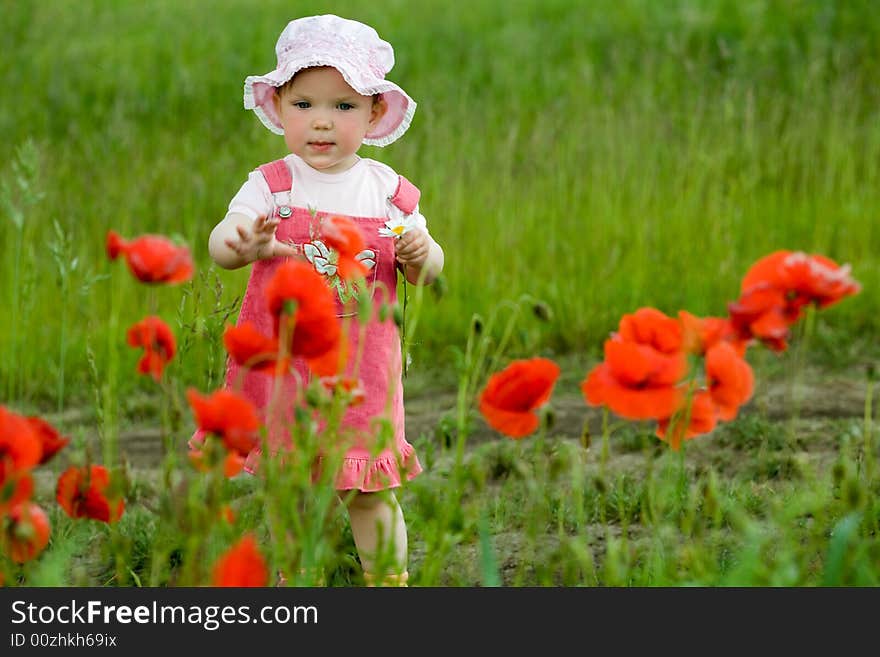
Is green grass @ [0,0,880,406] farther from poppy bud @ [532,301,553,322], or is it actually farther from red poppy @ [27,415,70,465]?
poppy bud @ [532,301,553,322]

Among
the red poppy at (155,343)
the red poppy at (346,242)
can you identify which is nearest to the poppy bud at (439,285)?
the red poppy at (346,242)

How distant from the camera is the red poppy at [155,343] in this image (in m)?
1.82

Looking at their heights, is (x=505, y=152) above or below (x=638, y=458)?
above

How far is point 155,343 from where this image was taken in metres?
1.83

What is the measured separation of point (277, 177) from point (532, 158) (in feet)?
11.5

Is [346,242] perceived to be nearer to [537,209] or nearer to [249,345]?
[249,345]

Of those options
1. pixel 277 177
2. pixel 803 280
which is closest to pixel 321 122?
pixel 277 177

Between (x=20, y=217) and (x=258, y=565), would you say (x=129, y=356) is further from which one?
(x=258, y=565)

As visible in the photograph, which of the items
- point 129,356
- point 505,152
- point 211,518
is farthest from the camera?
point 505,152

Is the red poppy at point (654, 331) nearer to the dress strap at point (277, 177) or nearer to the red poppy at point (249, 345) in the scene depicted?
the red poppy at point (249, 345)

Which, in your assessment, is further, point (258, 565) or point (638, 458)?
point (638, 458)

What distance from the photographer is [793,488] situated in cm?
299
